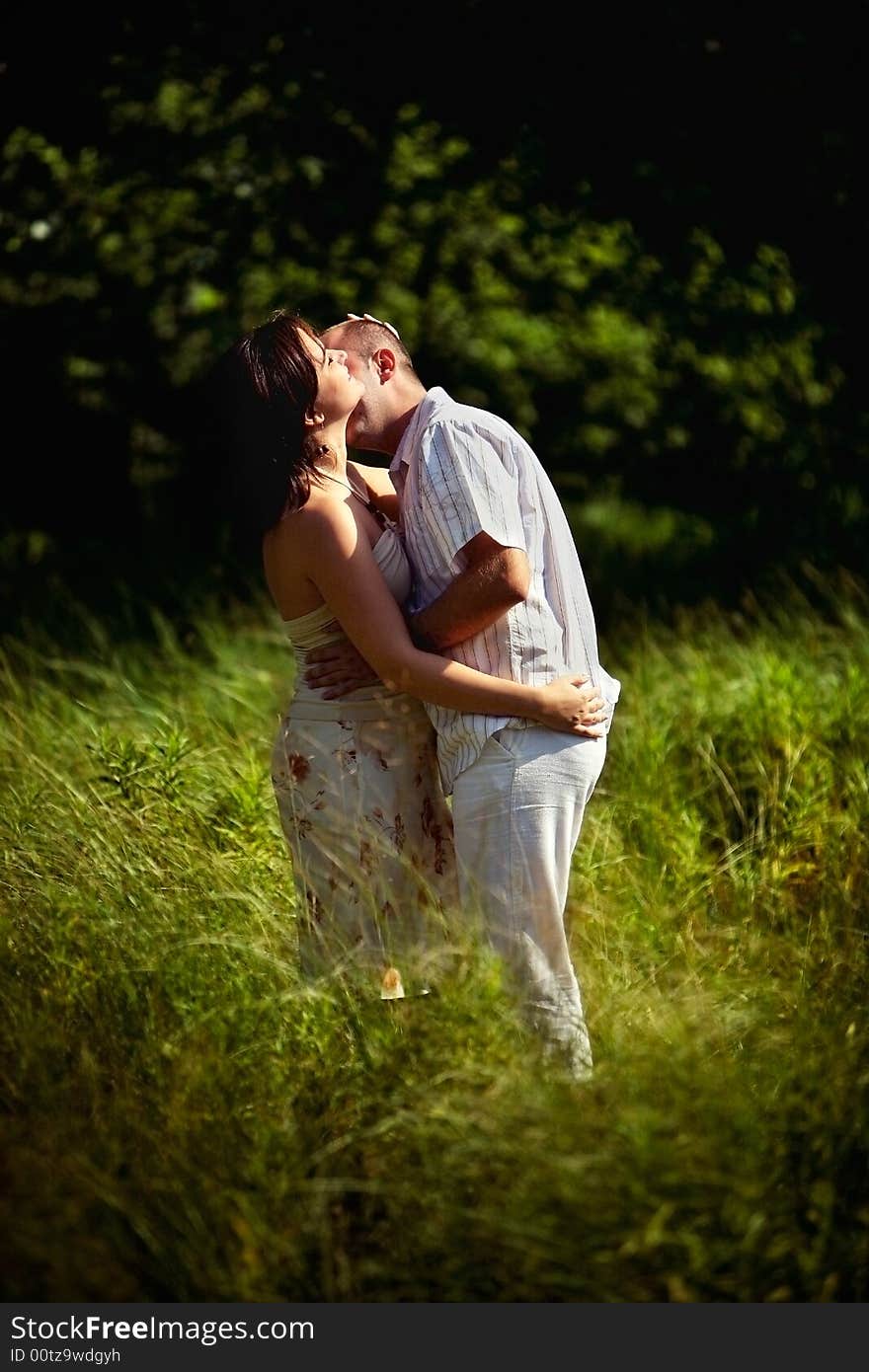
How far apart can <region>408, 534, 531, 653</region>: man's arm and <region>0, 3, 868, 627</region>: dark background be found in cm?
377

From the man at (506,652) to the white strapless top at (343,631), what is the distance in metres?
0.05

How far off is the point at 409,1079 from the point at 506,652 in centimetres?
90

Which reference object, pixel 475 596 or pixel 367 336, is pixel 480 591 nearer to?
pixel 475 596

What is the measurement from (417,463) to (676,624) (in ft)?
14.3

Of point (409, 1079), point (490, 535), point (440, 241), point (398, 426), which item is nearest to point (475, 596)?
point (490, 535)

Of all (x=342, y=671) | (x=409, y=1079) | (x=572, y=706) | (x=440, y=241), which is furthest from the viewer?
(x=440, y=241)

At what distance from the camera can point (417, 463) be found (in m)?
2.82

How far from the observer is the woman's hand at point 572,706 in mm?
2791

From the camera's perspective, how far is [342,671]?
2988mm

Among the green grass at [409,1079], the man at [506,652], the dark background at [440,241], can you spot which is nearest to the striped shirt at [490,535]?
the man at [506,652]

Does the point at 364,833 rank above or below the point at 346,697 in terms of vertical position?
below

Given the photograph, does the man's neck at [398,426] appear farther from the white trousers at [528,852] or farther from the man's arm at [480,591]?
the white trousers at [528,852]

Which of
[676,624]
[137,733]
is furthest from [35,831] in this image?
[676,624]

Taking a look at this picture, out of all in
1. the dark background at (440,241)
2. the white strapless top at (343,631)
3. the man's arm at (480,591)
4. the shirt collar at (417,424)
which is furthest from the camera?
the dark background at (440,241)
